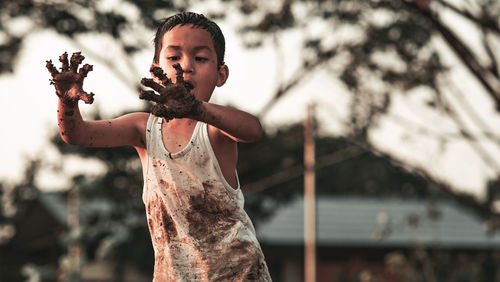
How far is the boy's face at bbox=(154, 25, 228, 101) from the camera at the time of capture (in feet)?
10.1

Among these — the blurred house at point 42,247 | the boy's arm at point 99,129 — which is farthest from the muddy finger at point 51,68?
the blurred house at point 42,247

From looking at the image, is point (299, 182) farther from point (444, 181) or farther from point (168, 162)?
point (168, 162)

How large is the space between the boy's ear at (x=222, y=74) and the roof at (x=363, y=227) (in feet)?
75.4

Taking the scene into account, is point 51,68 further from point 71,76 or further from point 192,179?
point 192,179

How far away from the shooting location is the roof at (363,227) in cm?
2962

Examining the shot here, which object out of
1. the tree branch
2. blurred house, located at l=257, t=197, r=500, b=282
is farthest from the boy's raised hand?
blurred house, located at l=257, t=197, r=500, b=282

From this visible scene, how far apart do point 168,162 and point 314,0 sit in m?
13.0

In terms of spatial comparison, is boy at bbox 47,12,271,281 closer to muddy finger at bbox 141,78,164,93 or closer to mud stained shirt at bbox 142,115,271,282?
mud stained shirt at bbox 142,115,271,282

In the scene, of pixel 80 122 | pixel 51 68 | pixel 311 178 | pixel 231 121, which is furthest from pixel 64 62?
pixel 311 178

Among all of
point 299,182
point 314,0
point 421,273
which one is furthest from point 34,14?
point 299,182

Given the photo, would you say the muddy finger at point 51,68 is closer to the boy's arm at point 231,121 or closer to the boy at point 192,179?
the boy at point 192,179

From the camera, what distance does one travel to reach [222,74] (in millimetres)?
3275

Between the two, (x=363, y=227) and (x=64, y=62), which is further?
(x=363, y=227)

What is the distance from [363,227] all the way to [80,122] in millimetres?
29236
